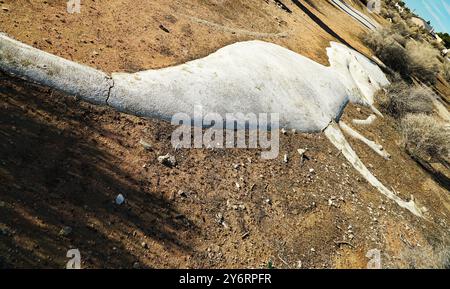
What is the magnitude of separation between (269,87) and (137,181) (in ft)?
25.6

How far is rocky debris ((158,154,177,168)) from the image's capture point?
11.0 metres

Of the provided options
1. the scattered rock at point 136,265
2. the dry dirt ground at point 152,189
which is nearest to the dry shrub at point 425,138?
the dry dirt ground at point 152,189

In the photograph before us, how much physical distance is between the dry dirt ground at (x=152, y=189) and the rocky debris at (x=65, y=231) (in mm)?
25

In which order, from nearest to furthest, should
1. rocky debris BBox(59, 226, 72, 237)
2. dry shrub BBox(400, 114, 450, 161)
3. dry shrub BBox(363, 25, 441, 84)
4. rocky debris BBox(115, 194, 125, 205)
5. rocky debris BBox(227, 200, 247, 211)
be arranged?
1. rocky debris BBox(59, 226, 72, 237)
2. rocky debris BBox(115, 194, 125, 205)
3. rocky debris BBox(227, 200, 247, 211)
4. dry shrub BBox(400, 114, 450, 161)
5. dry shrub BBox(363, 25, 441, 84)

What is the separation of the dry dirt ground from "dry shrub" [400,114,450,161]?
3.07 m

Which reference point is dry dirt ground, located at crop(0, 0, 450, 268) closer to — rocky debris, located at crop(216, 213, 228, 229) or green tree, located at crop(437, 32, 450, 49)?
rocky debris, located at crop(216, 213, 228, 229)

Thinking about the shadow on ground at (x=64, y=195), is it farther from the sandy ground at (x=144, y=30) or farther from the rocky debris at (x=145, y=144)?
the sandy ground at (x=144, y=30)

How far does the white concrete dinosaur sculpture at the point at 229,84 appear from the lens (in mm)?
11070

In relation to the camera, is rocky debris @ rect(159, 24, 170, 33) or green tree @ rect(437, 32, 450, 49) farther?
green tree @ rect(437, 32, 450, 49)

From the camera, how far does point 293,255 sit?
1069cm

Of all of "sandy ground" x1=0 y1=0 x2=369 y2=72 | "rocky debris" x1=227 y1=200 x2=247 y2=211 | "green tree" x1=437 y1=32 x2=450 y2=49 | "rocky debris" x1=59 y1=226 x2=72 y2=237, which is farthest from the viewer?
"green tree" x1=437 y1=32 x2=450 y2=49

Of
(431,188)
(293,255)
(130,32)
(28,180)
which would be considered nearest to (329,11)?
(431,188)

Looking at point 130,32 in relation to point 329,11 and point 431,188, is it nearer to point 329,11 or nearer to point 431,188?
point 431,188

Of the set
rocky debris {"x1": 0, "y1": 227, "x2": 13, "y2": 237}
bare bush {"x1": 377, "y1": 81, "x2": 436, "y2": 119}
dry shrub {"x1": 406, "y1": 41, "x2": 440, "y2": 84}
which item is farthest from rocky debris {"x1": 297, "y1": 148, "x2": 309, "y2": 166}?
dry shrub {"x1": 406, "y1": 41, "x2": 440, "y2": 84}
